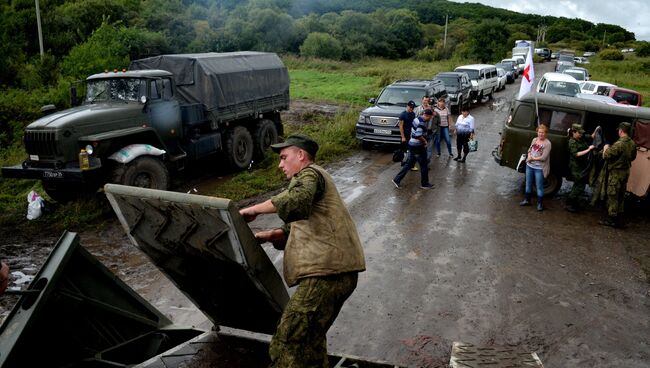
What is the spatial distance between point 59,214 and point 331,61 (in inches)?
1594

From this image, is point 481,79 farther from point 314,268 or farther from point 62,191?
point 314,268

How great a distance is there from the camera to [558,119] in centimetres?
1010

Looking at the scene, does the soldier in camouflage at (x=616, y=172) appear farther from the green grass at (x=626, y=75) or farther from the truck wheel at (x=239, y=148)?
the green grass at (x=626, y=75)

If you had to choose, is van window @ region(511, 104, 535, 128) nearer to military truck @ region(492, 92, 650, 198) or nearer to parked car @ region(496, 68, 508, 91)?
military truck @ region(492, 92, 650, 198)

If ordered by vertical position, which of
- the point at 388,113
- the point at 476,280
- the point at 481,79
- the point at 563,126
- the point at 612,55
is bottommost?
the point at 476,280

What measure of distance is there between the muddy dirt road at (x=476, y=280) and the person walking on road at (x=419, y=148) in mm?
415

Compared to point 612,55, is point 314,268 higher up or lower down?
lower down

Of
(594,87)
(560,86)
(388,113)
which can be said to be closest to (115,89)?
(388,113)

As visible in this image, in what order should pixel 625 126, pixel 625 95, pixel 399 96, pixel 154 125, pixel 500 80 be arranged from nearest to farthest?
pixel 625 126
pixel 154 125
pixel 399 96
pixel 625 95
pixel 500 80

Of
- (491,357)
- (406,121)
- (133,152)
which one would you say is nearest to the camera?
(491,357)

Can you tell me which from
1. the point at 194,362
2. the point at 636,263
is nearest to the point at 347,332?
the point at 194,362

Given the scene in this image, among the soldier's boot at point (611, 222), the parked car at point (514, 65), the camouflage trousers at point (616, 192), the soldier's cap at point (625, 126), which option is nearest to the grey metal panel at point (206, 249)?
the camouflage trousers at point (616, 192)

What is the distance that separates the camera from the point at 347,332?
17.3 feet

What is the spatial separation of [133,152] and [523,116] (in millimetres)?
7507
